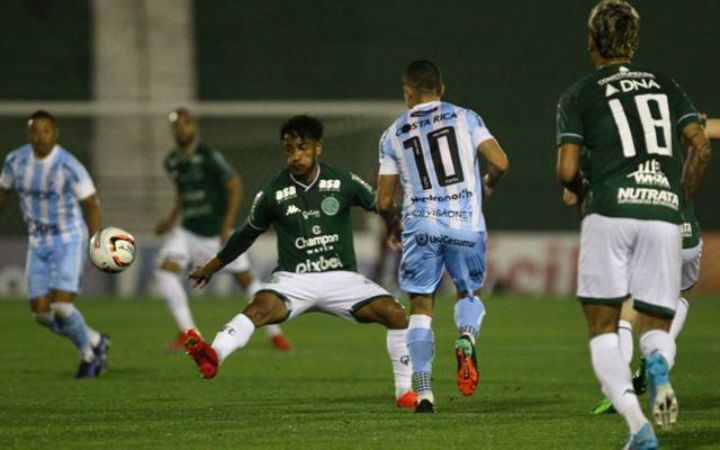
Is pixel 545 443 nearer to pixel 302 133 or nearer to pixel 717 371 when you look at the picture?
pixel 302 133

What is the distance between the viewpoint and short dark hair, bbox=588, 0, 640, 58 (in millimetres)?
6977

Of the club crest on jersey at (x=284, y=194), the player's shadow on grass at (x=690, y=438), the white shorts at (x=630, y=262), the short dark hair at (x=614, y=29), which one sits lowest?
the player's shadow on grass at (x=690, y=438)

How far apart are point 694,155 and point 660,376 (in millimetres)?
1088

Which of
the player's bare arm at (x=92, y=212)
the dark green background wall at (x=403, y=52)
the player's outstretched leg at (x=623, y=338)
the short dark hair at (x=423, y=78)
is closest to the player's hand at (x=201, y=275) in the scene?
the short dark hair at (x=423, y=78)

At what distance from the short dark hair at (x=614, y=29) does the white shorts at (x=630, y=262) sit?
0.78 metres

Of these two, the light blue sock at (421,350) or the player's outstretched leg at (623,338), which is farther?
the light blue sock at (421,350)

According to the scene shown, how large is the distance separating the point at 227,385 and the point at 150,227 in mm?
12125

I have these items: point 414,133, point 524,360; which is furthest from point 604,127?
point 524,360

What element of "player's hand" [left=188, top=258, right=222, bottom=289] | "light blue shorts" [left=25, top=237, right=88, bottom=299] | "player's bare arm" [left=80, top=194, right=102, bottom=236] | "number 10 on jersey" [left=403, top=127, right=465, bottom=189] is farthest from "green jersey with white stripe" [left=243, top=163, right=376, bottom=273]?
"light blue shorts" [left=25, top=237, right=88, bottom=299]

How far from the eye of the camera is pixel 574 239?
2325 cm

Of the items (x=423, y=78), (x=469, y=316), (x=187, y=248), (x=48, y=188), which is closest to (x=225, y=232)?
(x=187, y=248)

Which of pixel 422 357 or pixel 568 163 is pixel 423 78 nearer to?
pixel 422 357

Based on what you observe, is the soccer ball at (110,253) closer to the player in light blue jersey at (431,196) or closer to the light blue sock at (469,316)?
the player in light blue jersey at (431,196)

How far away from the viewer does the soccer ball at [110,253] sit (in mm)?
10188
